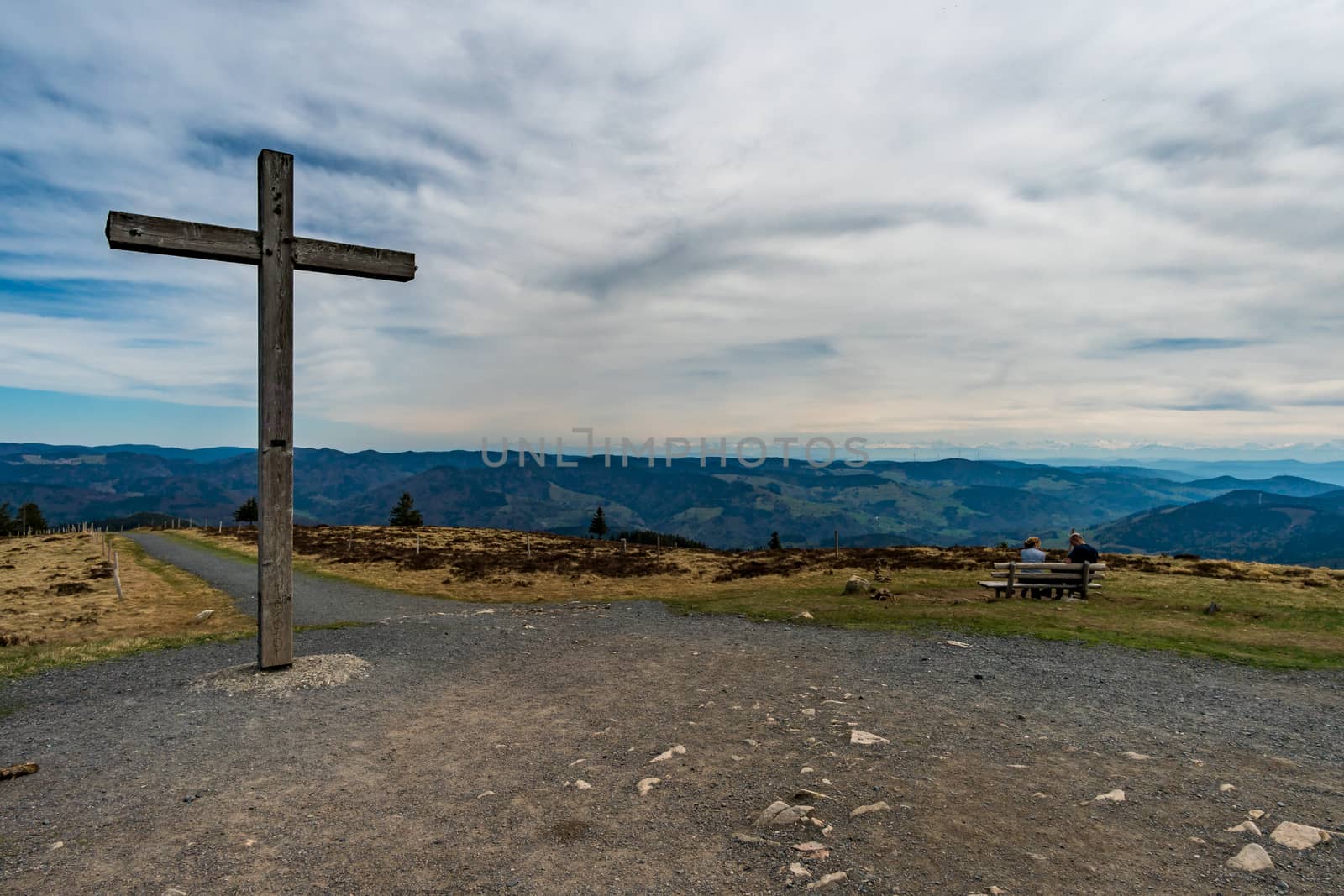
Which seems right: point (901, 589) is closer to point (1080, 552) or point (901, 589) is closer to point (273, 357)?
point (1080, 552)

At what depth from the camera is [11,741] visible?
802cm

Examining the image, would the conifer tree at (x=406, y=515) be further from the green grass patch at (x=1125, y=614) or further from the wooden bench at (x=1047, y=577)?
the wooden bench at (x=1047, y=577)

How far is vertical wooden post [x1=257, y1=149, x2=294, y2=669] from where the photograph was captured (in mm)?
10273

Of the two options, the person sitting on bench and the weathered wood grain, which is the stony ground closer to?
the weathered wood grain

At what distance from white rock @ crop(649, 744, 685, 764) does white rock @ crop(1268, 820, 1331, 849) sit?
5417 millimetres

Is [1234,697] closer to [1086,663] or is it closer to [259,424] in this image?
[1086,663]

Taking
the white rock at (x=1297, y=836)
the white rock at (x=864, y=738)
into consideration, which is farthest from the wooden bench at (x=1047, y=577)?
the white rock at (x=1297, y=836)

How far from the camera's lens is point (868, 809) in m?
5.93

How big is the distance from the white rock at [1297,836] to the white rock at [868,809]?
3.18 metres

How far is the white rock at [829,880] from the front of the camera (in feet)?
15.6

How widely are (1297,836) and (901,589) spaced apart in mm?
17042

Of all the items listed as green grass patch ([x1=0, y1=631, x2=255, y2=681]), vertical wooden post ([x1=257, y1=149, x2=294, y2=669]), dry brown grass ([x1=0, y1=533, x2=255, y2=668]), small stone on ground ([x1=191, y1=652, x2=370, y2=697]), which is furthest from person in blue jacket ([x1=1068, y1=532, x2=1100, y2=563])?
dry brown grass ([x1=0, y1=533, x2=255, y2=668])

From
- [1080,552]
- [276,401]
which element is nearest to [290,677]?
[276,401]

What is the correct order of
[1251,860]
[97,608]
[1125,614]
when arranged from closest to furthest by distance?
[1251,860] → [1125,614] → [97,608]
